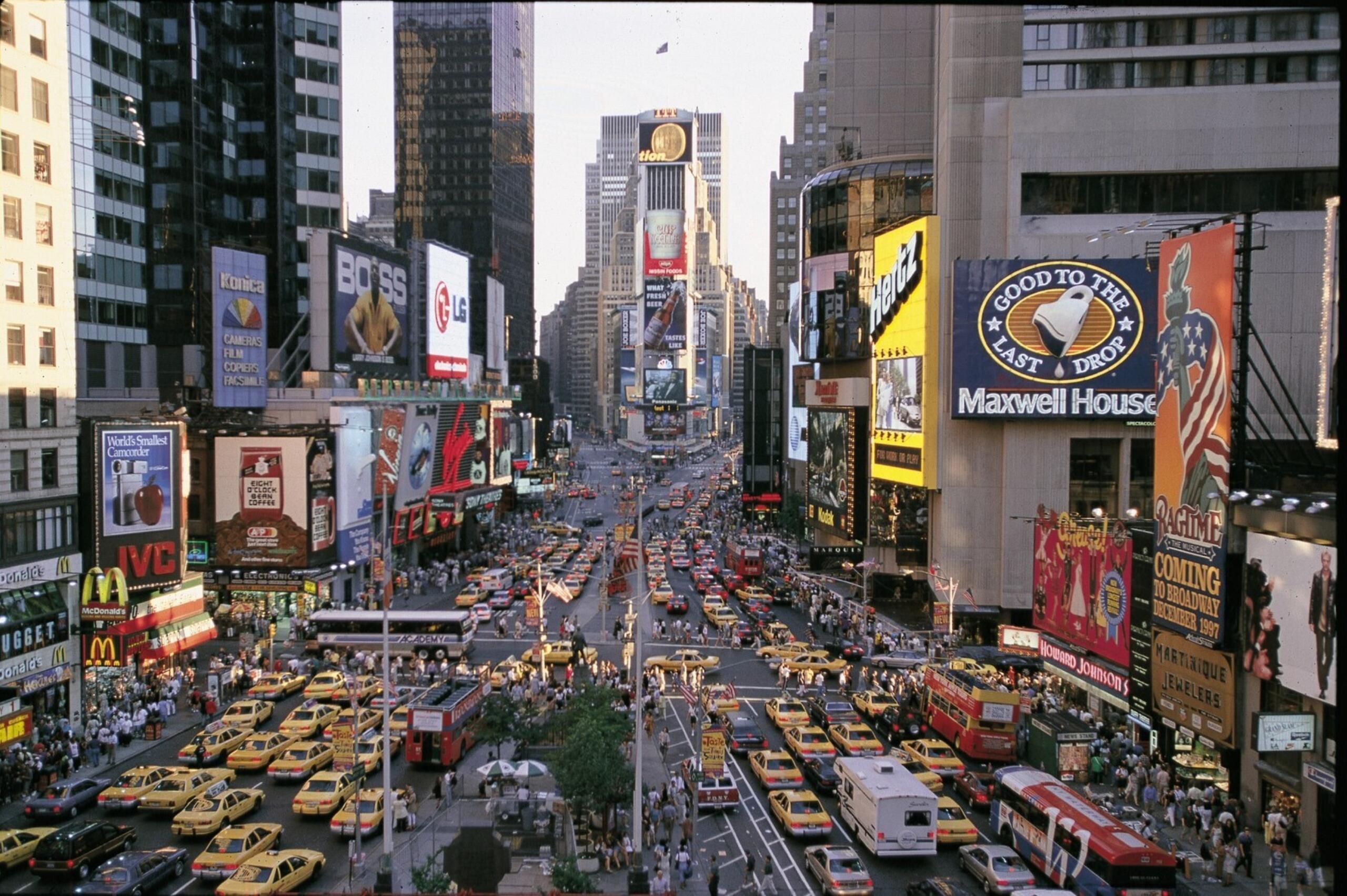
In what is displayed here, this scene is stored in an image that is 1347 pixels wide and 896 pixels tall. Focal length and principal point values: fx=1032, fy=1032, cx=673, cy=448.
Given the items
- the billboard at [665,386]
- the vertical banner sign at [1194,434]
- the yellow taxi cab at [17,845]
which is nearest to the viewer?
the yellow taxi cab at [17,845]

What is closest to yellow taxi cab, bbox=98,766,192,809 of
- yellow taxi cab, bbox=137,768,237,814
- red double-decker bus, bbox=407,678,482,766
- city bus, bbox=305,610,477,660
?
yellow taxi cab, bbox=137,768,237,814

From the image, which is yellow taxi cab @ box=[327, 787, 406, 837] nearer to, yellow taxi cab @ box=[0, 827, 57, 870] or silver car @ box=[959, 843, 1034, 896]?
yellow taxi cab @ box=[0, 827, 57, 870]

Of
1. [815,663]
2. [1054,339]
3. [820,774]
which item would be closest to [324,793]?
[820,774]

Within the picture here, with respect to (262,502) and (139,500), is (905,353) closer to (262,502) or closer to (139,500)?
(262,502)

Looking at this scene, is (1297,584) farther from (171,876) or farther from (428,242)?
(428,242)

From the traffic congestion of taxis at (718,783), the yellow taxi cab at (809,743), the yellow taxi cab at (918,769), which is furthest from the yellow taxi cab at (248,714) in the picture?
the yellow taxi cab at (918,769)

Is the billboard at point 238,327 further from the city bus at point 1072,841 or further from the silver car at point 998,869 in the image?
the silver car at point 998,869

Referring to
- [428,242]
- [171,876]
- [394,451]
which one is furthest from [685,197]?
[171,876]
